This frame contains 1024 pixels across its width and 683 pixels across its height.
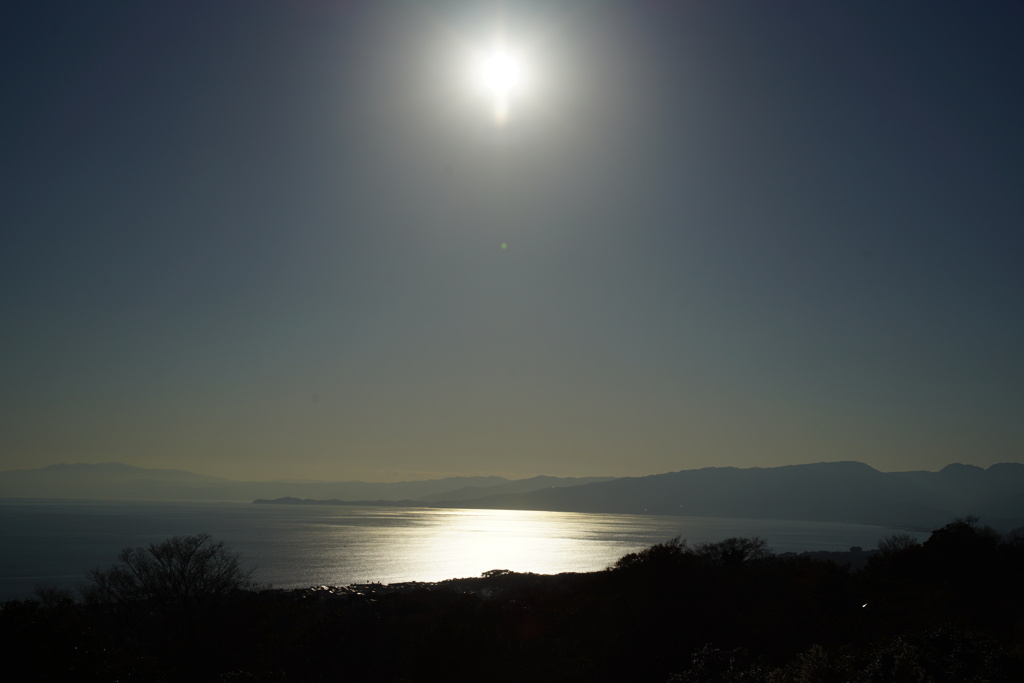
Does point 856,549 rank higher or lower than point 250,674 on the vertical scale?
lower

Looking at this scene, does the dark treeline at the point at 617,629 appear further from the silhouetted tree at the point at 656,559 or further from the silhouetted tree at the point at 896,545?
the silhouetted tree at the point at 896,545

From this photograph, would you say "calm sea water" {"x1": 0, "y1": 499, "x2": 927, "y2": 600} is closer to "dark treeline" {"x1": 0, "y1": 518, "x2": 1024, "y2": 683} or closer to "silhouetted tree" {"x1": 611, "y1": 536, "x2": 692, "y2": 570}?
"dark treeline" {"x1": 0, "y1": 518, "x2": 1024, "y2": 683}

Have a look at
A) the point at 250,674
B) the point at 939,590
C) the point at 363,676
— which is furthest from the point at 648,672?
the point at 939,590

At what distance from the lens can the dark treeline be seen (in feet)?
45.0

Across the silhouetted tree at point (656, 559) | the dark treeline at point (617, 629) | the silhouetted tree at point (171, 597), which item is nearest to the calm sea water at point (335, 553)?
the silhouetted tree at point (171, 597)

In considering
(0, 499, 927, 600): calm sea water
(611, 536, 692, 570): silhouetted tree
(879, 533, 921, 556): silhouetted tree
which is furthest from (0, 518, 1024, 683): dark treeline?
(0, 499, 927, 600): calm sea water

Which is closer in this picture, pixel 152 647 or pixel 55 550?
pixel 152 647

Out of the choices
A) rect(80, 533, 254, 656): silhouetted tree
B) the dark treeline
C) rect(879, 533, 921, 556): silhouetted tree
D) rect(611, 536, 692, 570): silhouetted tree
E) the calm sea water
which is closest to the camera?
the dark treeline

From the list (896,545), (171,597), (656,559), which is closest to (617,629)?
(656,559)

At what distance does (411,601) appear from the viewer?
1799 inches

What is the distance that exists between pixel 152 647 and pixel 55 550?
121784mm

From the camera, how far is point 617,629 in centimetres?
2819

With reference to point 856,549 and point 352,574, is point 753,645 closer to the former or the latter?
point 352,574

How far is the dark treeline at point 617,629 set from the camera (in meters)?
13.7
